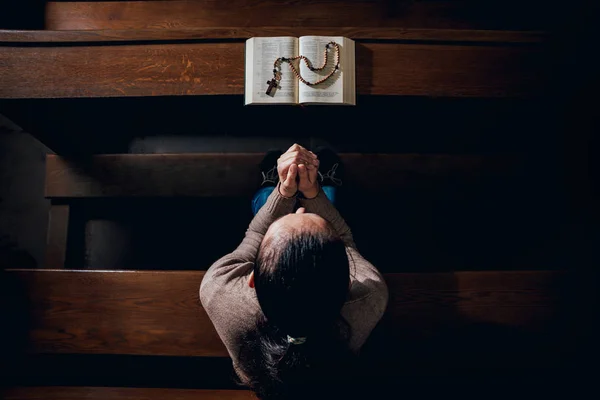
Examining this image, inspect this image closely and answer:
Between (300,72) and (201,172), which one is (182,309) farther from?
(300,72)

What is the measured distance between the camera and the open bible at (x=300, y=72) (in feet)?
3.28

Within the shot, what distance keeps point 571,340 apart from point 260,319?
984mm

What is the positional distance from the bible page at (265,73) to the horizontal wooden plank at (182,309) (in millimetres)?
554

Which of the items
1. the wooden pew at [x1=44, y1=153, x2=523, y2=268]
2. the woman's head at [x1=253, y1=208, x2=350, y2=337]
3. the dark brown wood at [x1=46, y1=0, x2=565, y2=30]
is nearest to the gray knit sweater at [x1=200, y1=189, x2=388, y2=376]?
Answer: the woman's head at [x1=253, y1=208, x2=350, y2=337]

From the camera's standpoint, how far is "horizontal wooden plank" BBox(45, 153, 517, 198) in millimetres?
1381

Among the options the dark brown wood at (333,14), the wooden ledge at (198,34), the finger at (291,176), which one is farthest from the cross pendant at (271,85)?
the dark brown wood at (333,14)

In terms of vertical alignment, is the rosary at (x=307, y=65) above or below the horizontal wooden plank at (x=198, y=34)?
below

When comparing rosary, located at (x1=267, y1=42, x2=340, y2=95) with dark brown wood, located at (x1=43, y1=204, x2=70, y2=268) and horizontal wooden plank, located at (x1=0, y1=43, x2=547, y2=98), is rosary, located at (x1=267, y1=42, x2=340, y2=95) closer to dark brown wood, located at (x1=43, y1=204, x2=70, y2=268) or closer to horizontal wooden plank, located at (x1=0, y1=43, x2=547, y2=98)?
horizontal wooden plank, located at (x1=0, y1=43, x2=547, y2=98)

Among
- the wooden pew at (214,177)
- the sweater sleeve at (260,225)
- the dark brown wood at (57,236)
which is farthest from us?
the dark brown wood at (57,236)

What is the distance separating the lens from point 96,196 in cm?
145

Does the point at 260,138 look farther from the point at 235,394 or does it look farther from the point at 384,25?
the point at 235,394

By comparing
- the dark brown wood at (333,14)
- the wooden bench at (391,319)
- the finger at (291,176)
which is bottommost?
the wooden bench at (391,319)

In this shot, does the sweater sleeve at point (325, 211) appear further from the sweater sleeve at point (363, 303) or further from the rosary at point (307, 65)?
the rosary at point (307, 65)

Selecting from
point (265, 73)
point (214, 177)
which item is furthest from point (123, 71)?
point (214, 177)
